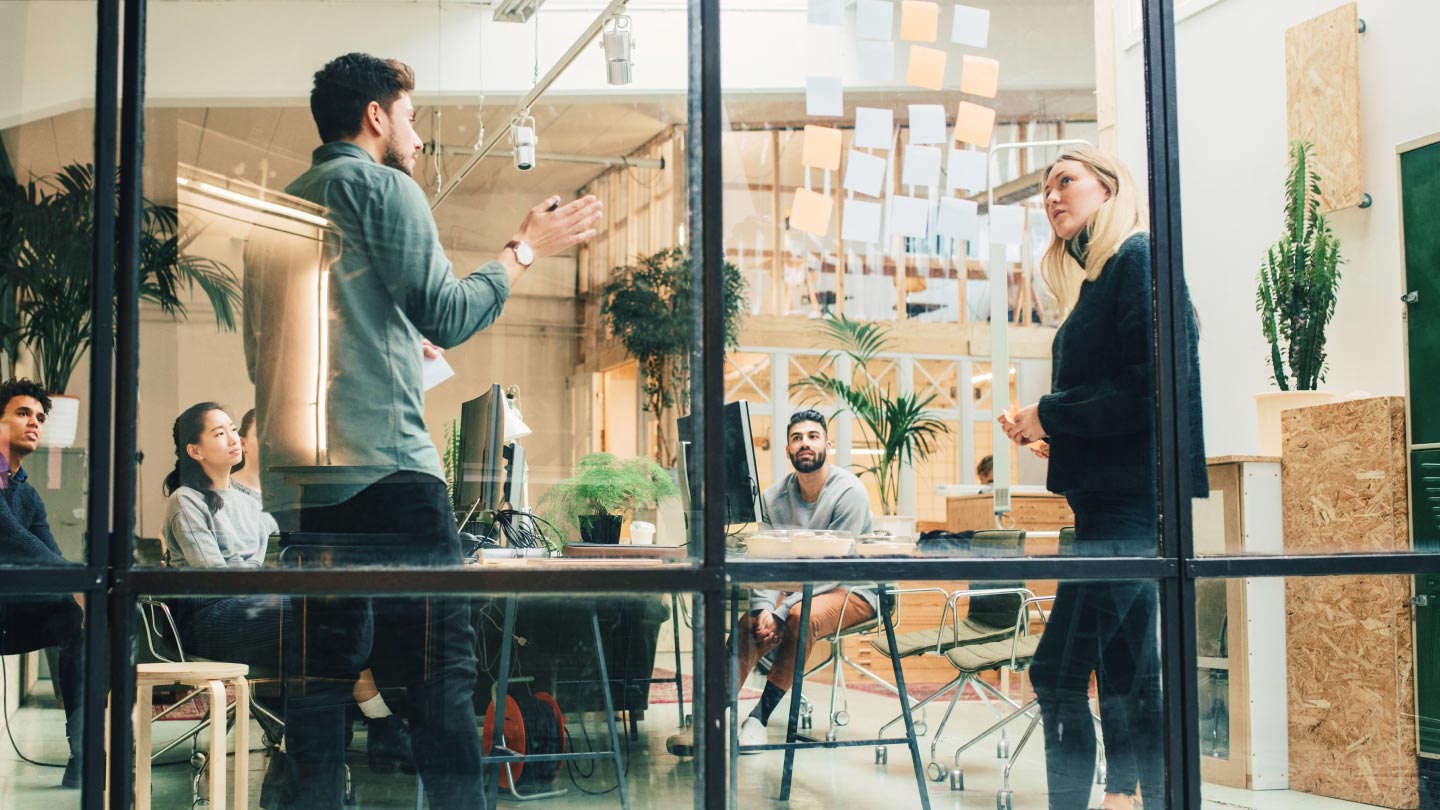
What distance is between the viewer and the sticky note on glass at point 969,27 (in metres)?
3.09

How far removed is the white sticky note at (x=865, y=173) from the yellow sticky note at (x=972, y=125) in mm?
223

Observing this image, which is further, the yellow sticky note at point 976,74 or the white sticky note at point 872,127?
the yellow sticky note at point 976,74

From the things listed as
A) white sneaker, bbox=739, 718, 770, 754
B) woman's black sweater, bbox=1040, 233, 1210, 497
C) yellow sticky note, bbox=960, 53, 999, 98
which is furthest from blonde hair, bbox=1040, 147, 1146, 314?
white sneaker, bbox=739, 718, 770, 754

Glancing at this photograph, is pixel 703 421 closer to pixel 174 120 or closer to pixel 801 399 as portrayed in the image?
pixel 801 399

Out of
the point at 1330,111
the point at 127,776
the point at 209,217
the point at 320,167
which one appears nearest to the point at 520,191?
the point at 320,167

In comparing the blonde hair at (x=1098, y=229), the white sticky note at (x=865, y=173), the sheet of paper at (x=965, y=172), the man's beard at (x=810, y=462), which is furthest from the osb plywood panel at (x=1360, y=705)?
the white sticky note at (x=865, y=173)

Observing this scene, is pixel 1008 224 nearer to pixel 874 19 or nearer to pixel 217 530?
pixel 874 19

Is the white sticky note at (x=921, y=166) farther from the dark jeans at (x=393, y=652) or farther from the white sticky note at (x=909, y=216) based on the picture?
the dark jeans at (x=393, y=652)

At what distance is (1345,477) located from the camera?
3.17m

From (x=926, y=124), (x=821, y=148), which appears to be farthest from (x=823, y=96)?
(x=926, y=124)

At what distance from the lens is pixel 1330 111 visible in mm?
3490

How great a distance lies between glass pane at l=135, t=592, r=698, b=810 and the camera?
2.35 metres

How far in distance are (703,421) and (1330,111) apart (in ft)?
7.24

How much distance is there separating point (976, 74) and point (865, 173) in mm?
395
